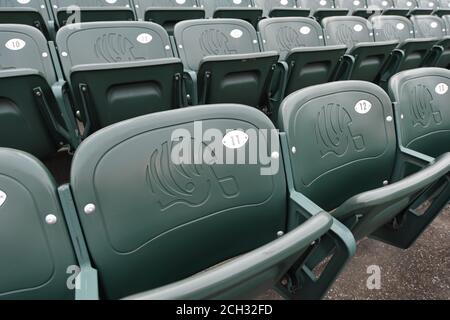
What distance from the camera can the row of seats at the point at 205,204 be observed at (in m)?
0.53

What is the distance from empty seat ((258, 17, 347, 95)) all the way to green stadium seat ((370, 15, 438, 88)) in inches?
19.4

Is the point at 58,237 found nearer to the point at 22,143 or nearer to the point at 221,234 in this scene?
the point at 221,234

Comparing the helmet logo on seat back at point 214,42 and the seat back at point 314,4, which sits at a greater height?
the seat back at point 314,4

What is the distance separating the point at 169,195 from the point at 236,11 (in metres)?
1.90

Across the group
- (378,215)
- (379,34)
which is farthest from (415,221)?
(379,34)

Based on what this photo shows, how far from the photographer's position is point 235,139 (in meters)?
0.70

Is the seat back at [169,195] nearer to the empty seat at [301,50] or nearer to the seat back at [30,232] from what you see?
the seat back at [30,232]

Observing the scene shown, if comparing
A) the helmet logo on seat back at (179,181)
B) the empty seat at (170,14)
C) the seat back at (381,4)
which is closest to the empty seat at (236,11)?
the empty seat at (170,14)

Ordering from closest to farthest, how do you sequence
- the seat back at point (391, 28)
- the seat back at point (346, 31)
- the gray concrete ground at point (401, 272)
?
the gray concrete ground at point (401, 272)
the seat back at point (346, 31)
the seat back at point (391, 28)

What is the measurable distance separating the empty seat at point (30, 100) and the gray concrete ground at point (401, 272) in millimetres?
1003

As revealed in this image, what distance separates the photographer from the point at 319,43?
2004mm

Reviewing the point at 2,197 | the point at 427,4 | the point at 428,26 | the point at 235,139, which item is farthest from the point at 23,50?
the point at 427,4

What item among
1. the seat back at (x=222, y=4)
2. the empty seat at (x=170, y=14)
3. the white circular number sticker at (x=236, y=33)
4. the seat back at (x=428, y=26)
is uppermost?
the seat back at (x=222, y=4)

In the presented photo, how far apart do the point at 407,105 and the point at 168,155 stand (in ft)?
2.98
